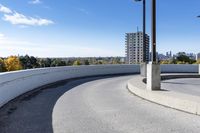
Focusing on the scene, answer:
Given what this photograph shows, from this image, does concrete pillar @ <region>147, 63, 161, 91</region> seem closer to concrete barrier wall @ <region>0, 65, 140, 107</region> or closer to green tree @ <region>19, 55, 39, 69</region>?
concrete barrier wall @ <region>0, 65, 140, 107</region>

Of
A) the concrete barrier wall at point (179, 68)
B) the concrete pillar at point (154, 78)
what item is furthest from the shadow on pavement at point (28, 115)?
the concrete barrier wall at point (179, 68)

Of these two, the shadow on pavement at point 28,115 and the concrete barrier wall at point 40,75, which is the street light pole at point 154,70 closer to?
the shadow on pavement at point 28,115

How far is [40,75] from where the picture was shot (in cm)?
1808

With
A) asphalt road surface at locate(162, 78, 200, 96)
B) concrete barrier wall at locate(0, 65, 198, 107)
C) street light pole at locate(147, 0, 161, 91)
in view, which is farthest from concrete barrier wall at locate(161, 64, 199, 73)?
street light pole at locate(147, 0, 161, 91)

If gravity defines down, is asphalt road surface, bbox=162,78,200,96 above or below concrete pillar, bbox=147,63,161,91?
below

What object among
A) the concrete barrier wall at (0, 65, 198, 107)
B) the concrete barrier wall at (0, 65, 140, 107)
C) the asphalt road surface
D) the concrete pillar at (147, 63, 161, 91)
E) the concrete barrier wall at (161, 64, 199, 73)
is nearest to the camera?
the concrete barrier wall at (0, 65, 140, 107)

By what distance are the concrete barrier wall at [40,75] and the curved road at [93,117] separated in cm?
70

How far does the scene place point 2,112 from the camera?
9664mm

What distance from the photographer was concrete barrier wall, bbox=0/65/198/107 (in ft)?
38.7

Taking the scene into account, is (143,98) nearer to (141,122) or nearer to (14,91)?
(141,122)

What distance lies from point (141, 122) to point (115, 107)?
2.54 m

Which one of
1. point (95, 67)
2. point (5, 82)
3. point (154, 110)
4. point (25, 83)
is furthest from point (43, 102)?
point (95, 67)

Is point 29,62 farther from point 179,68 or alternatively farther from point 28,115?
point 28,115

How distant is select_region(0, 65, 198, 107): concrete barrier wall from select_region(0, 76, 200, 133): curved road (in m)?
0.74
